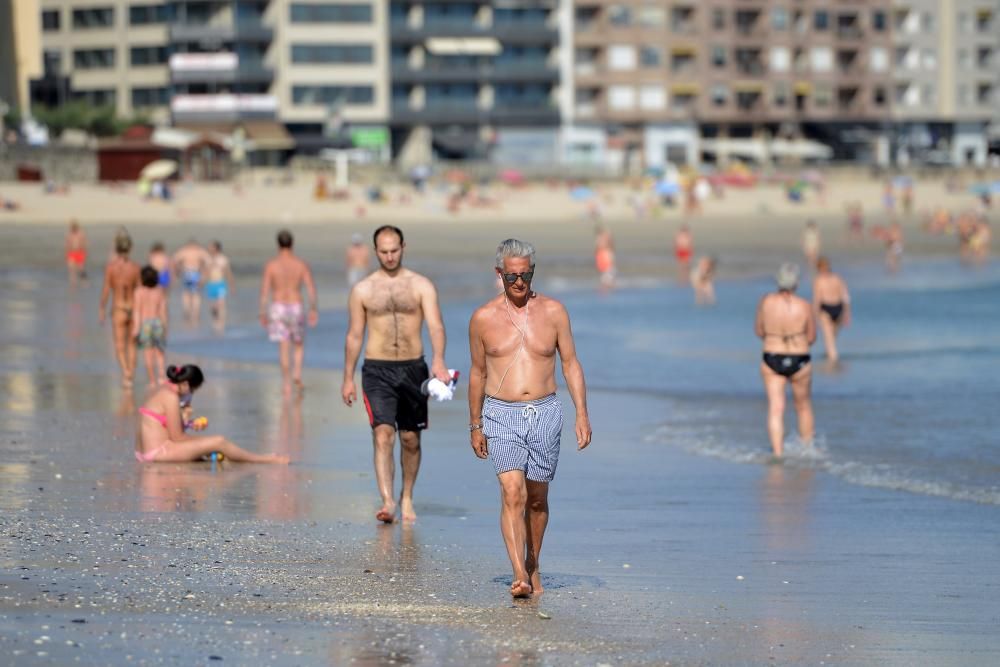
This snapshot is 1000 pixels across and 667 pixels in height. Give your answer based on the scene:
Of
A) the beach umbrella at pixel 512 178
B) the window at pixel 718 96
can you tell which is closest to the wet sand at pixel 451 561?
the beach umbrella at pixel 512 178

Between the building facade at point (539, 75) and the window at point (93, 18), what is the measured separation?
111mm

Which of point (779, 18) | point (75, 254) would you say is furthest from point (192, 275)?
point (779, 18)

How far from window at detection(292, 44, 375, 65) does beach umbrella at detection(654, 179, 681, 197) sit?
24414mm

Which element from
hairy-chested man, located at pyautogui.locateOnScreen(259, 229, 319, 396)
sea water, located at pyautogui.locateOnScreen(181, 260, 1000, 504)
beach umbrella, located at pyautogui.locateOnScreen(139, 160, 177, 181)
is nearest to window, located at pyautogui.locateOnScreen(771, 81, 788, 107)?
beach umbrella, located at pyautogui.locateOnScreen(139, 160, 177, 181)

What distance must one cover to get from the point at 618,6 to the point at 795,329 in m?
80.4

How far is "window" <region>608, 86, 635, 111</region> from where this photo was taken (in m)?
90.9

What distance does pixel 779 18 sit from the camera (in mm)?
95000

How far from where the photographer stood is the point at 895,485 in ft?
38.9

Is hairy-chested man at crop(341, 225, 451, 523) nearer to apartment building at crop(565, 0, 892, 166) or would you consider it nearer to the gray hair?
the gray hair

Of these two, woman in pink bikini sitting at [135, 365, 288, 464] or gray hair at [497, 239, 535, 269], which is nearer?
gray hair at [497, 239, 535, 269]

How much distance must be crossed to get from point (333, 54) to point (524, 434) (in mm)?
79387

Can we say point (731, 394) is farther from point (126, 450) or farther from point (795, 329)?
point (126, 450)

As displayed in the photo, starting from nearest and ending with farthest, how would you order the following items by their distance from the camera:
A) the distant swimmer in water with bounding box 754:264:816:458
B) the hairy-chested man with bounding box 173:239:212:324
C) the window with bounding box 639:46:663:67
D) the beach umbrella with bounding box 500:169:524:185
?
the distant swimmer in water with bounding box 754:264:816:458
the hairy-chested man with bounding box 173:239:212:324
the beach umbrella with bounding box 500:169:524:185
the window with bounding box 639:46:663:67

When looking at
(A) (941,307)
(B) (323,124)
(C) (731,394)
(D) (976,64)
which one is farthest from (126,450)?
(D) (976,64)
